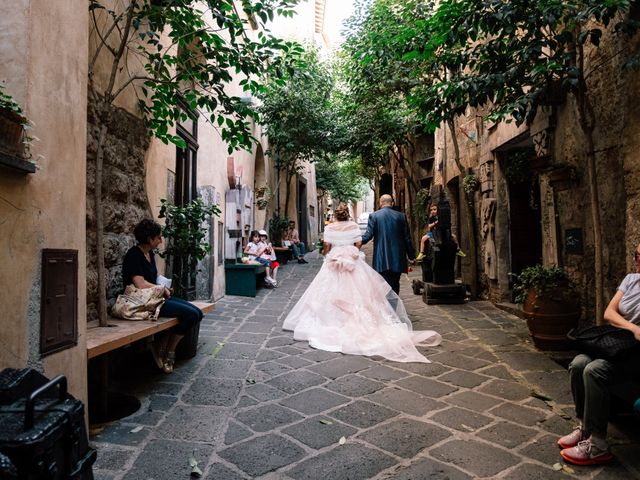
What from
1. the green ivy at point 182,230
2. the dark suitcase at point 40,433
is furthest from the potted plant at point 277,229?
the dark suitcase at point 40,433

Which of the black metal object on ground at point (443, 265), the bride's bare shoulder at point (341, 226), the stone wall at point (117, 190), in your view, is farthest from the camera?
the black metal object on ground at point (443, 265)

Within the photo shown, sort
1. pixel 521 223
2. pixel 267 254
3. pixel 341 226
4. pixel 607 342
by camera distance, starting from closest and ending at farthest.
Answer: pixel 607 342 < pixel 341 226 < pixel 521 223 < pixel 267 254

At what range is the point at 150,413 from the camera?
309 cm

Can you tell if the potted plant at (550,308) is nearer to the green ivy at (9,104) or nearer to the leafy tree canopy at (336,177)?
the green ivy at (9,104)

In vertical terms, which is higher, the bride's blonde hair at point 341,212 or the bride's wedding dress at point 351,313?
the bride's blonde hair at point 341,212

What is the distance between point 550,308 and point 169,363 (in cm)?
383

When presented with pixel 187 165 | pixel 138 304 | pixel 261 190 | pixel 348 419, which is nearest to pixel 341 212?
pixel 187 165

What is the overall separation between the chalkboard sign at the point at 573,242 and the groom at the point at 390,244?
1.88 m

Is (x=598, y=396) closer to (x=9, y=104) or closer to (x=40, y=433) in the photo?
(x=40, y=433)

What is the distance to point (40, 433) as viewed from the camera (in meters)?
1.32

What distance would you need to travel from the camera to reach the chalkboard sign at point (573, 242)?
16.1 feet

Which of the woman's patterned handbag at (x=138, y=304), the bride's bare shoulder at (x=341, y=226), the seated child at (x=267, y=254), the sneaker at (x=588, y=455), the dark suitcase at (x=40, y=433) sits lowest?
the sneaker at (x=588, y=455)

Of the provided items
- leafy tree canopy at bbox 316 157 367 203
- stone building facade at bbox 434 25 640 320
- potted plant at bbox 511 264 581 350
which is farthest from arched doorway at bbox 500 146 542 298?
leafy tree canopy at bbox 316 157 367 203

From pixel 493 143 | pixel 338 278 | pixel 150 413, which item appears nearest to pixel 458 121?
pixel 493 143
